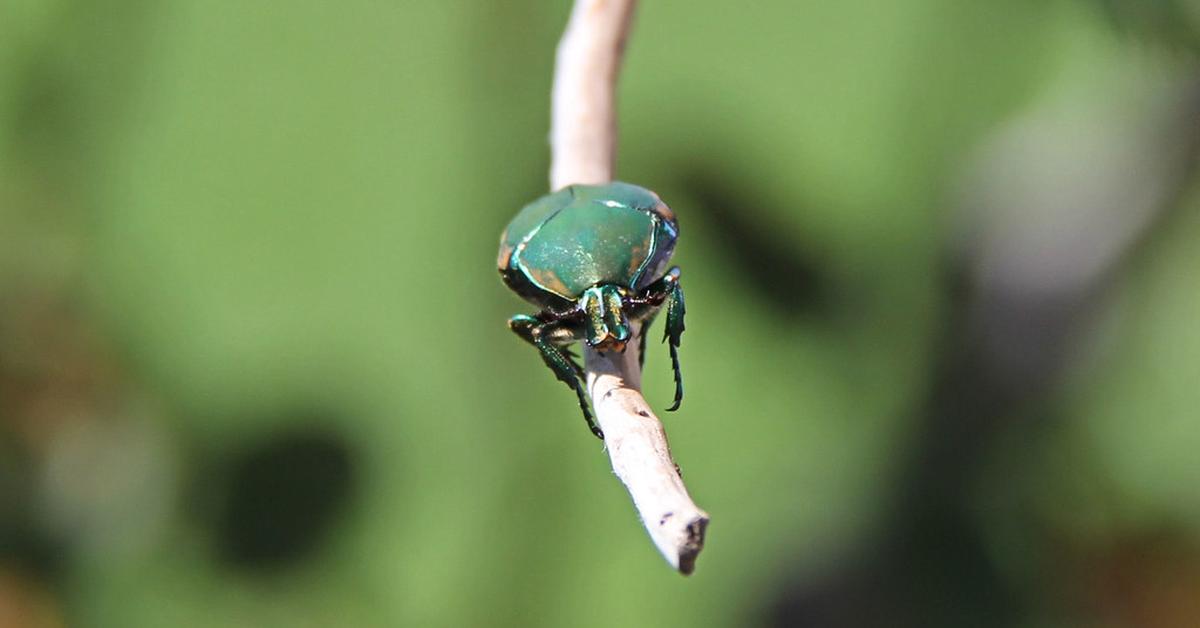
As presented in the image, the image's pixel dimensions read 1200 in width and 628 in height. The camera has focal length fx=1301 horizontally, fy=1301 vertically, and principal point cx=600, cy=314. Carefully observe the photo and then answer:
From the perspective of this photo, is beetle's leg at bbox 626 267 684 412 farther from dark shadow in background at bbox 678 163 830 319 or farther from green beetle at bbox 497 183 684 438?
dark shadow in background at bbox 678 163 830 319

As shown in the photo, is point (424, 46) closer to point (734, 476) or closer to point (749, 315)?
point (749, 315)

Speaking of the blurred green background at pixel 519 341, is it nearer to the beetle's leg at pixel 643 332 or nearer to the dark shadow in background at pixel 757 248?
the dark shadow in background at pixel 757 248

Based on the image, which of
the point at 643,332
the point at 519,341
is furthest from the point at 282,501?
the point at 643,332

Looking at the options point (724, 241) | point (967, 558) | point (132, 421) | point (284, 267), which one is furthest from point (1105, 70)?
point (132, 421)

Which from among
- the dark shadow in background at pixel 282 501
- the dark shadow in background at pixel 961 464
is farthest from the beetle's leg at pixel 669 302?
the dark shadow in background at pixel 282 501

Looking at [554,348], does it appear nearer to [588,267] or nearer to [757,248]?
[588,267]

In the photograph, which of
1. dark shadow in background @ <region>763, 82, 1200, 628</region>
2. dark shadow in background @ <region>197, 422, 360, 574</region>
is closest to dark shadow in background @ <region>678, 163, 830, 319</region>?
dark shadow in background @ <region>763, 82, 1200, 628</region>
